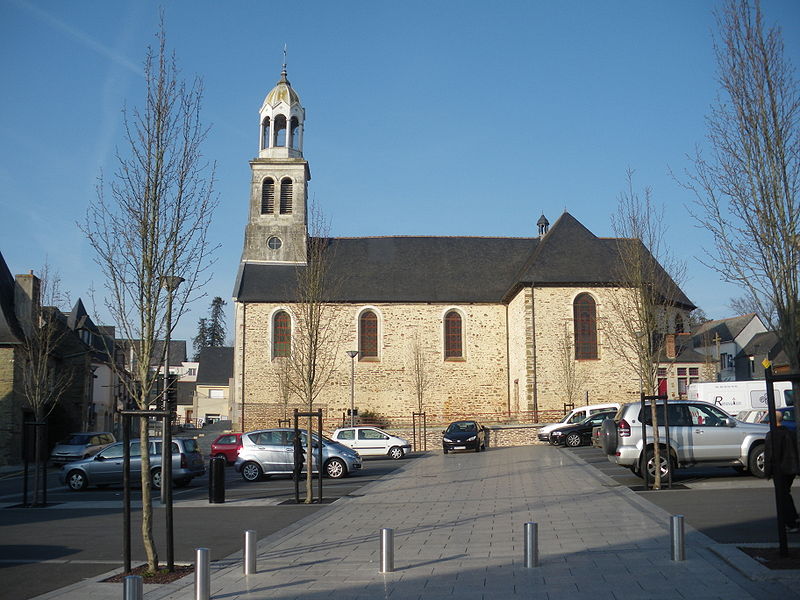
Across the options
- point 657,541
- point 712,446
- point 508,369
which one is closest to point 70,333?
point 508,369

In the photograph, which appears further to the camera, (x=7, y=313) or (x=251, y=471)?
(x=7, y=313)

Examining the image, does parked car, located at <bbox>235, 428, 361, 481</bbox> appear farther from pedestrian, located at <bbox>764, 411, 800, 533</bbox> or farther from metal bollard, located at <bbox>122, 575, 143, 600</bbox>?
metal bollard, located at <bbox>122, 575, 143, 600</bbox>

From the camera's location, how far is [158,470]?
2072cm

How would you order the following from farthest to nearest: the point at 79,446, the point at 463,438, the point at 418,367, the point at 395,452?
the point at 418,367 → the point at 463,438 → the point at 395,452 → the point at 79,446

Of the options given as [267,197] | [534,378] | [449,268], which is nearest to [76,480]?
[534,378]

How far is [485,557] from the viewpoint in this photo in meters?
9.56

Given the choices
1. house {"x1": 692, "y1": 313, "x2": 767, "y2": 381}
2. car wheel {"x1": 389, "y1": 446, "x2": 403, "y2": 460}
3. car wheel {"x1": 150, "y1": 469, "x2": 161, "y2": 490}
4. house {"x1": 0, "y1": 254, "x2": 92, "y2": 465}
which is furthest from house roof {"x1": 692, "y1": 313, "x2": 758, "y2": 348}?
car wheel {"x1": 150, "y1": 469, "x2": 161, "y2": 490}

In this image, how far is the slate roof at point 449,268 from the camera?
40219 mm

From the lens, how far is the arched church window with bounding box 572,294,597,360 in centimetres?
3938

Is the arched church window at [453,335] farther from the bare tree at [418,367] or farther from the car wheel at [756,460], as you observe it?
the car wheel at [756,460]

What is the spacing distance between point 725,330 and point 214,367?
167 feet

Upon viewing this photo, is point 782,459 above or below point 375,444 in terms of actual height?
above

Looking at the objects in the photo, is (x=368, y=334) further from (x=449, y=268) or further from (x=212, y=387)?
(x=212, y=387)

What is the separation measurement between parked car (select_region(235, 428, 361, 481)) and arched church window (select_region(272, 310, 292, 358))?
20101 mm
